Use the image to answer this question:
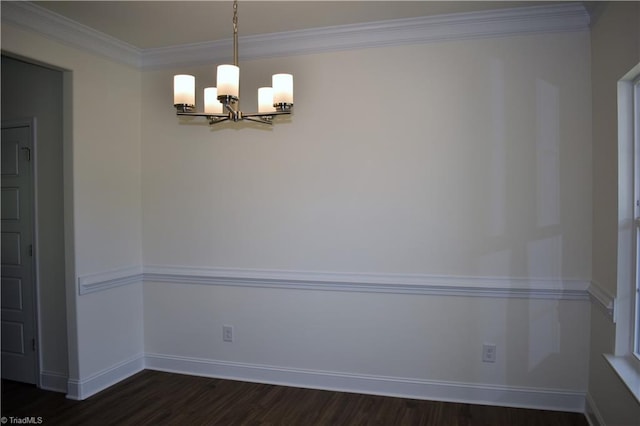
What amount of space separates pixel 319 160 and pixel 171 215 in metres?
1.39

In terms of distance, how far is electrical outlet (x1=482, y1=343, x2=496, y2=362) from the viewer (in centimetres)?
321

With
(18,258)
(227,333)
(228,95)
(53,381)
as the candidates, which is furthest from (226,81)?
(53,381)

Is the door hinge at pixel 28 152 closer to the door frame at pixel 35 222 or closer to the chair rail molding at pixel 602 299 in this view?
the door frame at pixel 35 222

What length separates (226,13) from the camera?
3.12 meters

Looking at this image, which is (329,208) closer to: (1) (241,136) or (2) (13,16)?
(1) (241,136)

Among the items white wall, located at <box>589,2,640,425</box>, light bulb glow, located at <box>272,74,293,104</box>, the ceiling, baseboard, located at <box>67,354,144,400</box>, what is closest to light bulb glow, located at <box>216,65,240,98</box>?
light bulb glow, located at <box>272,74,293,104</box>

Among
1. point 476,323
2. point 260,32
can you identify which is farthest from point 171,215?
point 476,323

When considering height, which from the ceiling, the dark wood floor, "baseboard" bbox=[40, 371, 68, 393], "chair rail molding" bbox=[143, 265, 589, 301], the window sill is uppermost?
the ceiling

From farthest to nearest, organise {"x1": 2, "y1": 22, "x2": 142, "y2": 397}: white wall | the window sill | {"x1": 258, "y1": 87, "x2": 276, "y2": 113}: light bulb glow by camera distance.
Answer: {"x1": 2, "y1": 22, "x2": 142, "y2": 397}: white wall, {"x1": 258, "y1": 87, "x2": 276, "y2": 113}: light bulb glow, the window sill

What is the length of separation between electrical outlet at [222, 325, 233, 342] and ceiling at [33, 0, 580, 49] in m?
2.32

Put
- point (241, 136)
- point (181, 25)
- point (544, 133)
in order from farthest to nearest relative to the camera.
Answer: point (241, 136) → point (181, 25) → point (544, 133)

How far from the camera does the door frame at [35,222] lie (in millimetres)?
3551

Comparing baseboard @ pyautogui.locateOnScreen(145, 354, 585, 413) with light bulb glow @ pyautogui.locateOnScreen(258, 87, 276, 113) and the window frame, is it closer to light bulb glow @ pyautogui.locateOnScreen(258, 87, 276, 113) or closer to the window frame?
the window frame

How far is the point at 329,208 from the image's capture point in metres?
3.51
